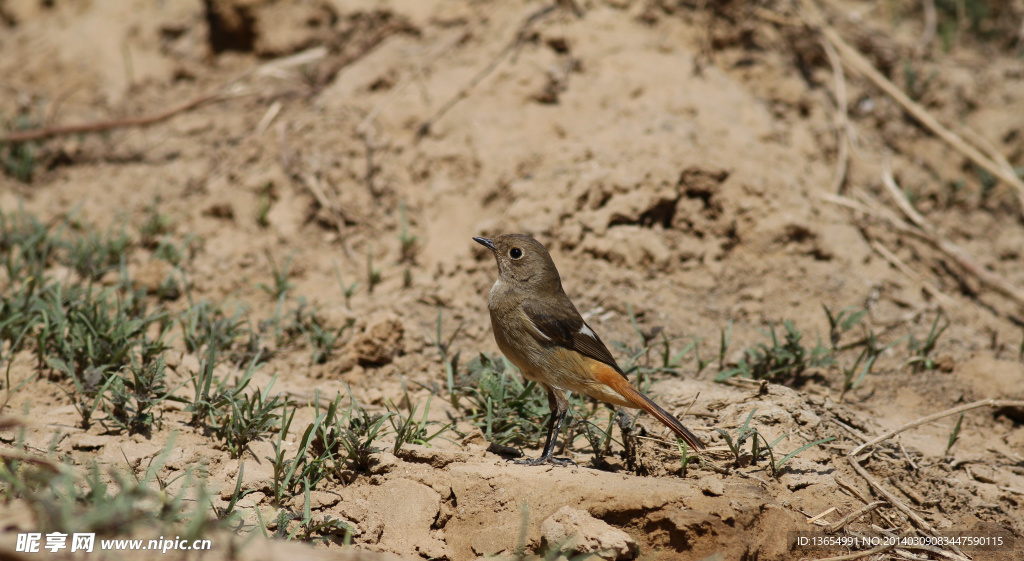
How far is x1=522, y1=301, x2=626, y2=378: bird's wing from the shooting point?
4.38 meters

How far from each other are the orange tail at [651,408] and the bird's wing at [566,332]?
0.16 meters

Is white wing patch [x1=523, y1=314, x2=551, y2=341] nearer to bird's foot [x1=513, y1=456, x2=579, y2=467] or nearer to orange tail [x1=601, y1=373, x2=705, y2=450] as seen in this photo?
orange tail [x1=601, y1=373, x2=705, y2=450]

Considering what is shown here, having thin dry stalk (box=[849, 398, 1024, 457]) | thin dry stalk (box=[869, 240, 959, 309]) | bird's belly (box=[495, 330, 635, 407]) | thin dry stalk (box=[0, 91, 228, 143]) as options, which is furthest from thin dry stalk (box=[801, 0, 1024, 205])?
thin dry stalk (box=[0, 91, 228, 143])

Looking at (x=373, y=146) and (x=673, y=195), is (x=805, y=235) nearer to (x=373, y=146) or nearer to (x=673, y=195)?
(x=673, y=195)

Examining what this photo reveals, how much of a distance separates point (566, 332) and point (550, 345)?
6.0 inches

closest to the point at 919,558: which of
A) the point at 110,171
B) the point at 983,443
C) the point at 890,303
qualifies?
the point at 983,443

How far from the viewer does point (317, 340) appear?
516 cm

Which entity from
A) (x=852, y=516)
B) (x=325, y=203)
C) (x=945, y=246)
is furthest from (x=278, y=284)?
(x=945, y=246)

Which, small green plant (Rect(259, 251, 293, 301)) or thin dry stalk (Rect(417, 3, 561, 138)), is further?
thin dry stalk (Rect(417, 3, 561, 138))

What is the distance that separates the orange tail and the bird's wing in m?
0.16

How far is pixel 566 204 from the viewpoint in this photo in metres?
5.83

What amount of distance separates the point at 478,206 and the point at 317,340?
1.88m

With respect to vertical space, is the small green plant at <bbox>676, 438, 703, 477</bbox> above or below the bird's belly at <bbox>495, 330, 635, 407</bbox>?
below

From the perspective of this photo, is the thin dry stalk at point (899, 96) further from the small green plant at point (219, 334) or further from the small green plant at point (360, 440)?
the small green plant at point (219, 334)
